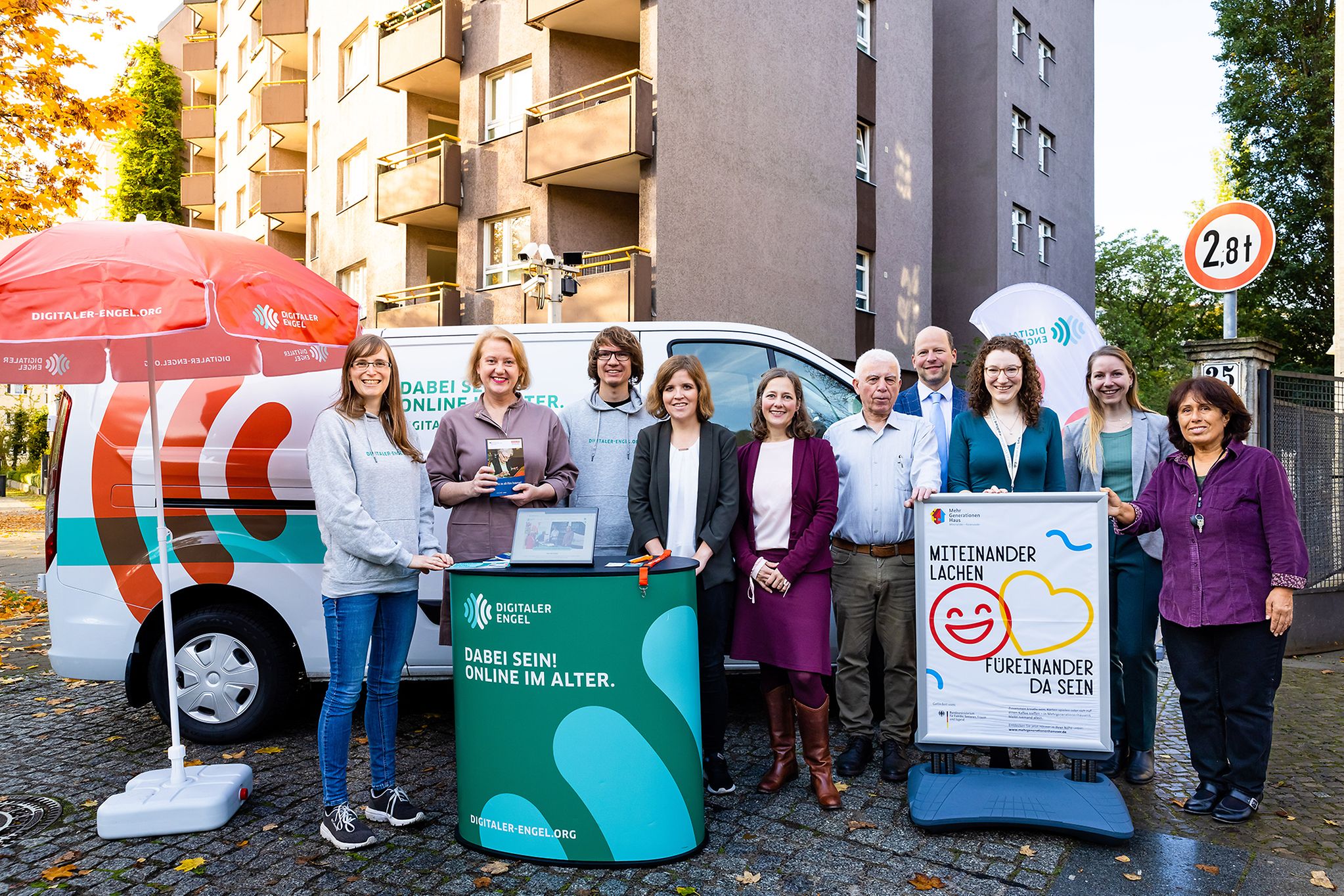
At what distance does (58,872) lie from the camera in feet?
11.9

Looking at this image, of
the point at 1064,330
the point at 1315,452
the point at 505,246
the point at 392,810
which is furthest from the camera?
the point at 505,246

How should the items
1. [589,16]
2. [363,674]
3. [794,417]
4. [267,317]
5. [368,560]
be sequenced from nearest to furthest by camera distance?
[267,317] → [368,560] → [363,674] → [794,417] → [589,16]

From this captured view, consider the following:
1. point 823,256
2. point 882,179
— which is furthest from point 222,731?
point 882,179

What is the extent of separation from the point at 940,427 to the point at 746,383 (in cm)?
112

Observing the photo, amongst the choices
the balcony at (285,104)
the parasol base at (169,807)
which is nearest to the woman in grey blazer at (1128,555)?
the parasol base at (169,807)

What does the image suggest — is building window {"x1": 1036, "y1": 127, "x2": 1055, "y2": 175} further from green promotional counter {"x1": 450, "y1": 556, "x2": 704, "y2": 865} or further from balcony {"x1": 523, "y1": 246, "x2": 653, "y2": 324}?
green promotional counter {"x1": 450, "y1": 556, "x2": 704, "y2": 865}

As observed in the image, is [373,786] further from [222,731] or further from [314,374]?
[314,374]

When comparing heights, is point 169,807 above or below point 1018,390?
below

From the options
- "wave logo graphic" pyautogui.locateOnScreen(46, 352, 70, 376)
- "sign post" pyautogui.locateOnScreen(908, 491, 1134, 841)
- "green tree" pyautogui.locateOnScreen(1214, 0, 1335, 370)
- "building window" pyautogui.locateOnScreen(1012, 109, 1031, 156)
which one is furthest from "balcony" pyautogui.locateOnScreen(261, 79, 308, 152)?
"green tree" pyautogui.locateOnScreen(1214, 0, 1335, 370)

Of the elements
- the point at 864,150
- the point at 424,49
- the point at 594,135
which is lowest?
the point at 594,135

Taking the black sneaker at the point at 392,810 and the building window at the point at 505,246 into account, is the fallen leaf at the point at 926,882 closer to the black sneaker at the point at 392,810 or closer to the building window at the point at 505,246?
the black sneaker at the point at 392,810

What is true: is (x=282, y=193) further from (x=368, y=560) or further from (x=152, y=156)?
(x=368, y=560)

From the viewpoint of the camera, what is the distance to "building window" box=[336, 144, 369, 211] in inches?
845

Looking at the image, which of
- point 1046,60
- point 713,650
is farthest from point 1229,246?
point 1046,60
